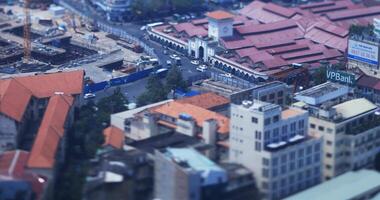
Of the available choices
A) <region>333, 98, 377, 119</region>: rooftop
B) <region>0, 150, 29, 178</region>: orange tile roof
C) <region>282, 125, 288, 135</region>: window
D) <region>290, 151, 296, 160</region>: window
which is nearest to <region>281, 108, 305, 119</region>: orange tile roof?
<region>282, 125, 288, 135</region>: window

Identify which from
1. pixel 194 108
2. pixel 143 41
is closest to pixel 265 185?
pixel 194 108

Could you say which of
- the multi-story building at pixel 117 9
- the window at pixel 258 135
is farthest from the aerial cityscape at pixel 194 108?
the multi-story building at pixel 117 9

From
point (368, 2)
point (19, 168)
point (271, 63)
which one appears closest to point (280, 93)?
point (271, 63)

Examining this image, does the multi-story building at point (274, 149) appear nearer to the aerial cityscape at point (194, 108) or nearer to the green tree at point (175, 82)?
the aerial cityscape at point (194, 108)

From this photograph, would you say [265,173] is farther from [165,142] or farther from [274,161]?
[165,142]

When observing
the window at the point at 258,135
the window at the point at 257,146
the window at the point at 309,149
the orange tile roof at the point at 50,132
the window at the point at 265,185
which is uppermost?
the window at the point at 258,135

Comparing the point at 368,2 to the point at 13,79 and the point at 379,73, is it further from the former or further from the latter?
the point at 13,79

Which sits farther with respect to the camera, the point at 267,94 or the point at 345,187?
the point at 267,94
